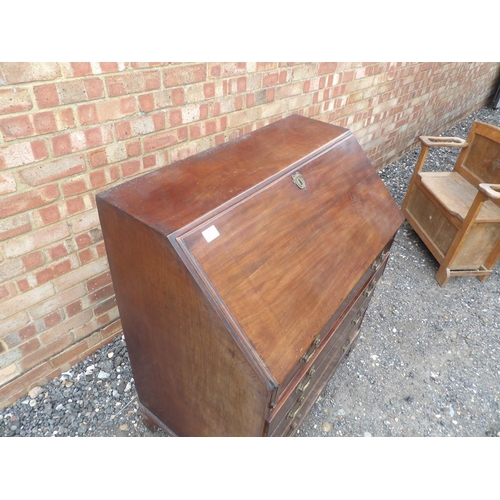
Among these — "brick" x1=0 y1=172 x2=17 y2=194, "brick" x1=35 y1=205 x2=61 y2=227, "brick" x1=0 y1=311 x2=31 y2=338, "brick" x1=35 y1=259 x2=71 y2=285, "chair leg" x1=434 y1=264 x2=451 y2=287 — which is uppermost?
"brick" x1=0 y1=172 x2=17 y2=194

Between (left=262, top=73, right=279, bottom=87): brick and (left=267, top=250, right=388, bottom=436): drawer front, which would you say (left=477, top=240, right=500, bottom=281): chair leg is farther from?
(left=262, top=73, right=279, bottom=87): brick

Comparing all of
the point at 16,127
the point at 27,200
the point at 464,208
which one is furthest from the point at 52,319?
the point at 464,208

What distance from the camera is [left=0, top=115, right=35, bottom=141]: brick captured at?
53.6 inches

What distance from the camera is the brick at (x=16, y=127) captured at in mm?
1363

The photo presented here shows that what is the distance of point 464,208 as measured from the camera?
288 centimetres

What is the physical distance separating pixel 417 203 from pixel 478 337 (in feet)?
4.41

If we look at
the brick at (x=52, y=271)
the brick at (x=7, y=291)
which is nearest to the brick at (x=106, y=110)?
the brick at (x=52, y=271)

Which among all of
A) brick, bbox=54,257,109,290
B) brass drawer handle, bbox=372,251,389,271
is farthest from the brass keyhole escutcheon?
brick, bbox=54,257,109,290

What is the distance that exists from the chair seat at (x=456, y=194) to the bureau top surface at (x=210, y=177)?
1.63 m

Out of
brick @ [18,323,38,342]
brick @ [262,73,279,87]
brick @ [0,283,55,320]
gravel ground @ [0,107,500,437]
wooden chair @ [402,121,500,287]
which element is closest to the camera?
brick @ [0,283,55,320]

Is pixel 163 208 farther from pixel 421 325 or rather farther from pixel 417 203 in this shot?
pixel 417 203

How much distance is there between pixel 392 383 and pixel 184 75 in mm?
2220

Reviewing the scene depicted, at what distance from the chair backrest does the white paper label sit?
111 inches

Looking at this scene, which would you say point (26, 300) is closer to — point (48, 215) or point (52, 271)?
point (52, 271)
